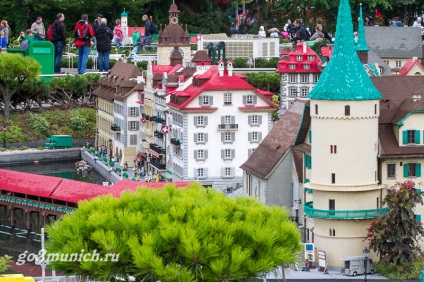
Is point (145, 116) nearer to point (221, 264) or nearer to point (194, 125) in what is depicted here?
point (194, 125)

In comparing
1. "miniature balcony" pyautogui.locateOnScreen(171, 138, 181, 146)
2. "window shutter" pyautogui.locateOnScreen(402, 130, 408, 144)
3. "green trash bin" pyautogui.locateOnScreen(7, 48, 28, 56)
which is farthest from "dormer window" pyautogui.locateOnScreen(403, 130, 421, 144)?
"green trash bin" pyautogui.locateOnScreen(7, 48, 28, 56)

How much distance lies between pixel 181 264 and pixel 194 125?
4578 cm

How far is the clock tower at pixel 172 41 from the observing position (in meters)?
142

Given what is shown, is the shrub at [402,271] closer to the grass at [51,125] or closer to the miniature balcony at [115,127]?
the miniature balcony at [115,127]

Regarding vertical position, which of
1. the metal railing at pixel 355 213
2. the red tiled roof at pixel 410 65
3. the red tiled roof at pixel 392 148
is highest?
the red tiled roof at pixel 410 65

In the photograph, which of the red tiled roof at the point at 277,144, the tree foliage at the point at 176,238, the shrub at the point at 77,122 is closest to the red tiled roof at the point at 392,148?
the red tiled roof at the point at 277,144

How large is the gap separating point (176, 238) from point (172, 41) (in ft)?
225

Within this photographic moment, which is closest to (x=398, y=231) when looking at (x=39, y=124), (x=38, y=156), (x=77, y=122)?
(x=38, y=156)

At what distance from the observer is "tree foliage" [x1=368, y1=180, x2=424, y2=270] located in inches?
3585

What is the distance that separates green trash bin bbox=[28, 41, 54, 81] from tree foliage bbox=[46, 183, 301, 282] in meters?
64.9

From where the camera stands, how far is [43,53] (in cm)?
14512

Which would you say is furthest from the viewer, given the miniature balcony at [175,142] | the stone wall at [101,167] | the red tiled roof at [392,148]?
the stone wall at [101,167]

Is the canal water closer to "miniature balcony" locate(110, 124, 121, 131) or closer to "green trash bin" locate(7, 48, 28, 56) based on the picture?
"miniature balcony" locate(110, 124, 121, 131)

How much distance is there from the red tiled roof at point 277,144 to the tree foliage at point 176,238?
23.7m
